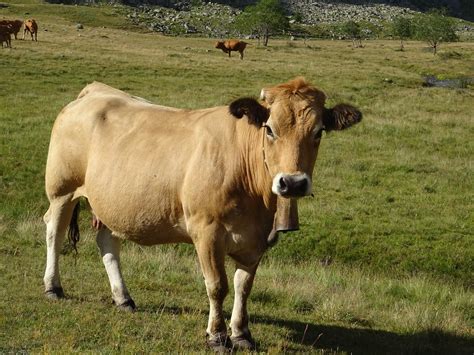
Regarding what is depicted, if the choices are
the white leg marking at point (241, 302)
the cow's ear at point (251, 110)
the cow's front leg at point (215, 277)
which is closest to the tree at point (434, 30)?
the white leg marking at point (241, 302)

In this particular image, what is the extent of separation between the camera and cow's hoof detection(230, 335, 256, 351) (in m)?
7.16

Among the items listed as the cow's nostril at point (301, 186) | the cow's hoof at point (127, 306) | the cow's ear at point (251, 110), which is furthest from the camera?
the cow's hoof at point (127, 306)

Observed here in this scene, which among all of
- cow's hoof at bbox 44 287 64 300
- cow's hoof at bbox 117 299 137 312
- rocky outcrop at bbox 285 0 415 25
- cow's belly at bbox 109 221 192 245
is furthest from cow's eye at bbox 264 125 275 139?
rocky outcrop at bbox 285 0 415 25

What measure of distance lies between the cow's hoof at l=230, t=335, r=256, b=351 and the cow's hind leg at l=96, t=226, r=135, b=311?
1.58m

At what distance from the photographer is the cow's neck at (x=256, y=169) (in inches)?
264

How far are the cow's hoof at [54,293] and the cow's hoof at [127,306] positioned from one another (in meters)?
0.87

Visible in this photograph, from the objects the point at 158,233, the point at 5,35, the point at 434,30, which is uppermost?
the point at 434,30

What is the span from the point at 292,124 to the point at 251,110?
0.48 m

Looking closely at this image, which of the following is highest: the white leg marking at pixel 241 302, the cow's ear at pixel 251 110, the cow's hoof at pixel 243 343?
the cow's ear at pixel 251 110

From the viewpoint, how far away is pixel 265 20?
327 feet

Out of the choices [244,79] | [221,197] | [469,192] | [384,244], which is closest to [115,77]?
[244,79]

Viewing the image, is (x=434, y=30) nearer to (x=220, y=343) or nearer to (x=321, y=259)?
(x=321, y=259)

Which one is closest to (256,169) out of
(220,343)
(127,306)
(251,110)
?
(251,110)

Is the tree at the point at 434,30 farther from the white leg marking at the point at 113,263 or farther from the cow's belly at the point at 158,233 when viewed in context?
the cow's belly at the point at 158,233
